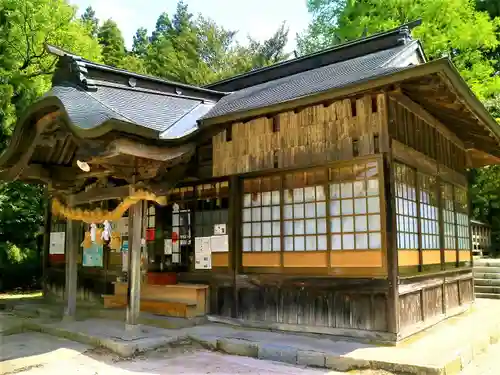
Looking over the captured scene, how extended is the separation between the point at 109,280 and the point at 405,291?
23.2ft

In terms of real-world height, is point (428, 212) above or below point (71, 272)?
above

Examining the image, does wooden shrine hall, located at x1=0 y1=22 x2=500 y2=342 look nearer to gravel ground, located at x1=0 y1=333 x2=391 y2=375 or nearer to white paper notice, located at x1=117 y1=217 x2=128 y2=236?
white paper notice, located at x1=117 y1=217 x2=128 y2=236

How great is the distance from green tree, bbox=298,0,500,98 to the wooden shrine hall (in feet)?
31.1

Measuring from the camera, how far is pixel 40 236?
18141 millimetres

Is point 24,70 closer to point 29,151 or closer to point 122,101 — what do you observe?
point 29,151

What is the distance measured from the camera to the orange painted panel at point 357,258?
7.09 m

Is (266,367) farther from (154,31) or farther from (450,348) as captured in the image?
(154,31)

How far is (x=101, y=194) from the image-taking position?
862 cm

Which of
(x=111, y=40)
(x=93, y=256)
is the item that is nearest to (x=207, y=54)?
(x=111, y=40)

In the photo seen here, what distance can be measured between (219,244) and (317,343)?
2.92 m

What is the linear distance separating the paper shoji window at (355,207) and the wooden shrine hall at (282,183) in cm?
2

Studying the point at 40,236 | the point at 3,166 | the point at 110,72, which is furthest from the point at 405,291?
the point at 40,236

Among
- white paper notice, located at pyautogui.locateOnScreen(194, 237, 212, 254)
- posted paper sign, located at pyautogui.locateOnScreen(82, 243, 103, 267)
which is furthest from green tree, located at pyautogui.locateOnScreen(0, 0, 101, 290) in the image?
white paper notice, located at pyautogui.locateOnScreen(194, 237, 212, 254)

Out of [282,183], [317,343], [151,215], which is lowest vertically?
[317,343]
